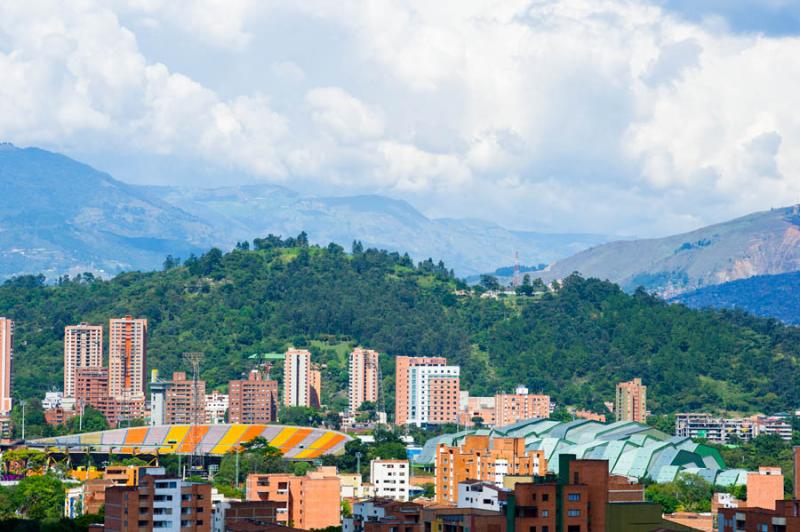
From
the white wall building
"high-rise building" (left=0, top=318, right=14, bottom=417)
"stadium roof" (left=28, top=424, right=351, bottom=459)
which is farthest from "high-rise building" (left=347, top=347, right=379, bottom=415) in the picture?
"stadium roof" (left=28, top=424, right=351, bottom=459)

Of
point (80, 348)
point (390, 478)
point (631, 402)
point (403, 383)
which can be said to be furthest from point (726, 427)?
point (80, 348)

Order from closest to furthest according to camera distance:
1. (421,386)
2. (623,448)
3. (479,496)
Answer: (479,496), (623,448), (421,386)

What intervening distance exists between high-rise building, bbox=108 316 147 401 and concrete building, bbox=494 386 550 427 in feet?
87.6

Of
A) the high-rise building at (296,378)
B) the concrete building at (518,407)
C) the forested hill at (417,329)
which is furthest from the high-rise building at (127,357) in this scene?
the concrete building at (518,407)

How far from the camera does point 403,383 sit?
14575 centimetres

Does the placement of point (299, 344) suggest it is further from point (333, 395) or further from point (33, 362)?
point (33, 362)

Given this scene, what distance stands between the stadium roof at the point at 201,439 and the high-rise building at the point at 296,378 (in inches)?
838

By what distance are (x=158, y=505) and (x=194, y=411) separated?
87.1 m

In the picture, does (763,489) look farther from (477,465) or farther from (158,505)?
(158,505)

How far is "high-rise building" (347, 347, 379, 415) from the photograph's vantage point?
488 feet

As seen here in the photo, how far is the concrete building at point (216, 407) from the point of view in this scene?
454ft

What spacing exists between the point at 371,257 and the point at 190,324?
21164mm

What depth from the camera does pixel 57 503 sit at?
79562 mm

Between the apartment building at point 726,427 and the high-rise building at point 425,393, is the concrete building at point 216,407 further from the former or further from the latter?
the apartment building at point 726,427
